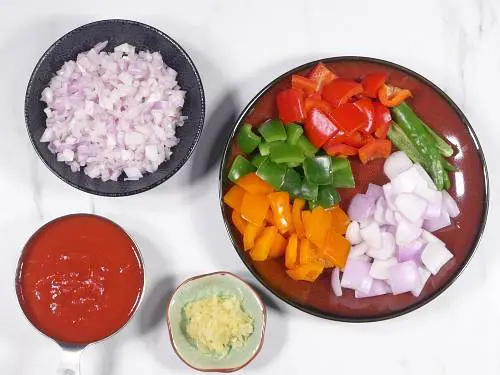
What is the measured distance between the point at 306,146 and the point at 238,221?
331mm

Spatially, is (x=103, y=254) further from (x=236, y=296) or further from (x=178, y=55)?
(x=178, y=55)

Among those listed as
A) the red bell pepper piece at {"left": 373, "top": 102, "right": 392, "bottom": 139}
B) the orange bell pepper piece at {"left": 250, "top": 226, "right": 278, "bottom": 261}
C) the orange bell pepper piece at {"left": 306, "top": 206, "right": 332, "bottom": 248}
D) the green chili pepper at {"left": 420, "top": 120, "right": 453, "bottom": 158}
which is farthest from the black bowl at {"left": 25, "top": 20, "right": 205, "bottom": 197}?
the green chili pepper at {"left": 420, "top": 120, "right": 453, "bottom": 158}

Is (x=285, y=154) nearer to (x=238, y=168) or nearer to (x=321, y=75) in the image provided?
(x=238, y=168)

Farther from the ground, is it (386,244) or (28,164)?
(386,244)

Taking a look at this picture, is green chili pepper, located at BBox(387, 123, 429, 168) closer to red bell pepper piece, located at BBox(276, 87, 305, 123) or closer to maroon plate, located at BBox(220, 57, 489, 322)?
maroon plate, located at BBox(220, 57, 489, 322)

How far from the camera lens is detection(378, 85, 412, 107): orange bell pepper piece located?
2.62m

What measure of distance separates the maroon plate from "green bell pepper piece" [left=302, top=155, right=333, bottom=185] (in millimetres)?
176

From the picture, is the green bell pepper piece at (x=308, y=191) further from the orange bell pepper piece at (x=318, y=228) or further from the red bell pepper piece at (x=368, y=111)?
the red bell pepper piece at (x=368, y=111)

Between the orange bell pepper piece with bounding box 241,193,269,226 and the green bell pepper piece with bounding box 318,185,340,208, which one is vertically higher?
the green bell pepper piece with bounding box 318,185,340,208

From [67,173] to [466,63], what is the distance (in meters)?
1.45

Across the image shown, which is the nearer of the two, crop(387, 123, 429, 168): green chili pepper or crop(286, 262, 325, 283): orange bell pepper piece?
crop(286, 262, 325, 283): orange bell pepper piece

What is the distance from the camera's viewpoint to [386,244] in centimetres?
265

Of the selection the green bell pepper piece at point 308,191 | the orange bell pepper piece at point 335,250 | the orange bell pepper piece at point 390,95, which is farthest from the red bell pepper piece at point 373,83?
the orange bell pepper piece at point 335,250

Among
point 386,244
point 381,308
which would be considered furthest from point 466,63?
point 381,308
